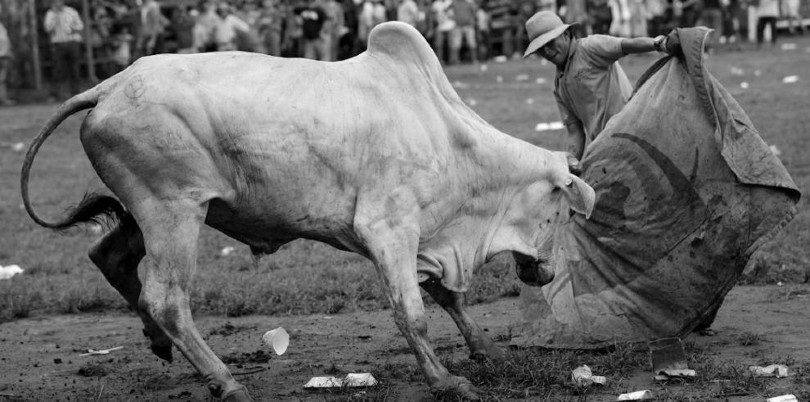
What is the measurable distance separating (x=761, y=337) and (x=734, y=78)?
1533cm

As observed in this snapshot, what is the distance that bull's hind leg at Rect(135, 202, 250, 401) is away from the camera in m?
5.77

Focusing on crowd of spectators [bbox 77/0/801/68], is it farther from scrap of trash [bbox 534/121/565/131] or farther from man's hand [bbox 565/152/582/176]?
man's hand [bbox 565/152/582/176]

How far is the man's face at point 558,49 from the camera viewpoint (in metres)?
7.93

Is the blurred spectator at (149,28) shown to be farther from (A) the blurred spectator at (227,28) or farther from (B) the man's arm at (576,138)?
(B) the man's arm at (576,138)

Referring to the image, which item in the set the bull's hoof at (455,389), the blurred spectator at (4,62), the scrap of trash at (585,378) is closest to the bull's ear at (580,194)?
the scrap of trash at (585,378)

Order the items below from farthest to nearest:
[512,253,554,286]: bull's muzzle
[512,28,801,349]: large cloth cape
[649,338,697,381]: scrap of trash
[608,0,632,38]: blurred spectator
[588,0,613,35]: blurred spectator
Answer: [588,0,613,35]: blurred spectator, [608,0,632,38]: blurred spectator, [512,253,554,286]: bull's muzzle, [512,28,801,349]: large cloth cape, [649,338,697,381]: scrap of trash

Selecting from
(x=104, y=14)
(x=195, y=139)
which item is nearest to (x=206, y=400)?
(x=195, y=139)

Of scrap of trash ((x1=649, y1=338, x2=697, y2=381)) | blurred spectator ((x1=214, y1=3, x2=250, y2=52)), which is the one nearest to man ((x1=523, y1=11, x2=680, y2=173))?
scrap of trash ((x1=649, y1=338, x2=697, y2=381))

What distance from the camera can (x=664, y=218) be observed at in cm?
691

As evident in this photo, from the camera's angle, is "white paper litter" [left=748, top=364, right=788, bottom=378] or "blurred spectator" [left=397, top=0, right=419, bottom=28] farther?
"blurred spectator" [left=397, top=0, right=419, bottom=28]

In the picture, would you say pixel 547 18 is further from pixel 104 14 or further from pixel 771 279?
pixel 104 14

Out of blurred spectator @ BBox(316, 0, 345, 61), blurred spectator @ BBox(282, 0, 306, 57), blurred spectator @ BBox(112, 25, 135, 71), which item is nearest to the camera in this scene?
blurred spectator @ BBox(112, 25, 135, 71)

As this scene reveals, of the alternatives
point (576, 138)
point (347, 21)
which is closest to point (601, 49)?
point (576, 138)

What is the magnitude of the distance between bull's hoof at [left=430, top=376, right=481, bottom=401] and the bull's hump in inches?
62.8
